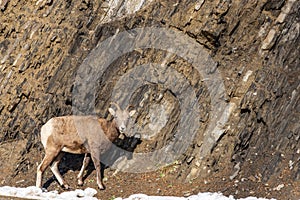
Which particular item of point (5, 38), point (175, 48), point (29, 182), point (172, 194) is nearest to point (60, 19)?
point (5, 38)

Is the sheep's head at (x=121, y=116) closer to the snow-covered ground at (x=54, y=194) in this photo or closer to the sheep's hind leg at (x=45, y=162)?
the sheep's hind leg at (x=45, y=162)

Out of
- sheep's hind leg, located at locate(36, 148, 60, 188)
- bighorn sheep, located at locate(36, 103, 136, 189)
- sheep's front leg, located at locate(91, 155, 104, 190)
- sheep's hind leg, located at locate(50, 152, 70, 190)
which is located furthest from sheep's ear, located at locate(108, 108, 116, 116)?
sheep's hind leg, located at locate(36, 148, 60, 188)

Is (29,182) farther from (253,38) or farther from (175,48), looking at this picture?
(253,38)

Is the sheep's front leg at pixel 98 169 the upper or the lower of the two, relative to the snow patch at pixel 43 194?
upper

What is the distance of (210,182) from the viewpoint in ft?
59.9

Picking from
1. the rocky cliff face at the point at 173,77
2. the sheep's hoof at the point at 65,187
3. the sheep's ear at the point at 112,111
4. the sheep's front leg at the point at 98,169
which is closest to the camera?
the rocky cliff face at the point at 173,77

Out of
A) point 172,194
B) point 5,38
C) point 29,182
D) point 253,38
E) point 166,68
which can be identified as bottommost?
point 29,182

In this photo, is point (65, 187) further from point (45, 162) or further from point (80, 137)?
point (80, 137)

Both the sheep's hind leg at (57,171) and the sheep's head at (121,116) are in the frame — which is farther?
the sheep's head at (121,116)

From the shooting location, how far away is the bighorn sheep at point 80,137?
20.0 m

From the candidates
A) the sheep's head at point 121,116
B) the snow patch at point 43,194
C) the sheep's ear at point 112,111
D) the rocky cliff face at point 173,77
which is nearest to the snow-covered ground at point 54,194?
the snow patch at point 43,194

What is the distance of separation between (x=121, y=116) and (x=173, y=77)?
2.50 m

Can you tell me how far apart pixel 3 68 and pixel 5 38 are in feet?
5.27

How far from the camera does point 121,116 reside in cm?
2073
